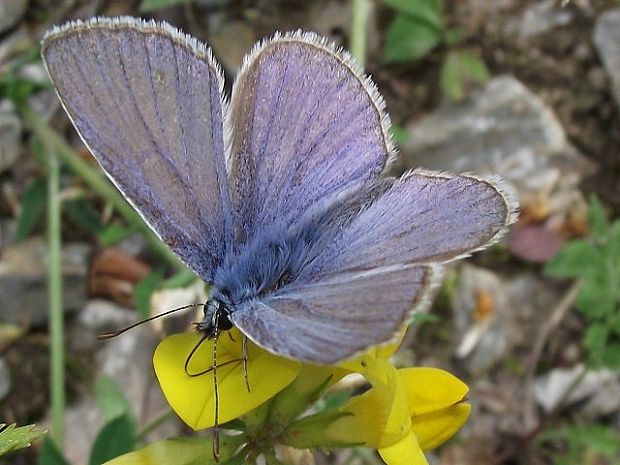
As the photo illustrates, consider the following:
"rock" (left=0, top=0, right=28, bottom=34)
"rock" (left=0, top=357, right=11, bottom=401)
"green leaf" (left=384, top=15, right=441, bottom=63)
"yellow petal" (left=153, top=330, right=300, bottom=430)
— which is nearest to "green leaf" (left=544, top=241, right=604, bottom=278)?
"green leaf" (left=384, top=15, right=441, bottom=63)

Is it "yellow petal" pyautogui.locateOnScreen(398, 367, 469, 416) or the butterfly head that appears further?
"yellow petal" pyautogui.locateOnScreen(398, 367, 469, 416)

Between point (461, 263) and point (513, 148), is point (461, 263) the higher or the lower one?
the lower one

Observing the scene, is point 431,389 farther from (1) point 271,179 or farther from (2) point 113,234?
(2) point 113,234

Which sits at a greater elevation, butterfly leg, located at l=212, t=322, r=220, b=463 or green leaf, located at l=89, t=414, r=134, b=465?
butterfly leg, located at l=212, t=322, r=220, b=463

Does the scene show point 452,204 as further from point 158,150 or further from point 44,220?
point 44,220

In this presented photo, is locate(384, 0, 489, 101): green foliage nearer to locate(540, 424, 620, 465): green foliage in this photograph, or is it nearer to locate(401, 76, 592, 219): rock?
locate(401, 76, 592, 219): rock

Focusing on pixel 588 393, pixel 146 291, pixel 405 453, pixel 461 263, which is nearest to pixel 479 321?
pixel 461 263

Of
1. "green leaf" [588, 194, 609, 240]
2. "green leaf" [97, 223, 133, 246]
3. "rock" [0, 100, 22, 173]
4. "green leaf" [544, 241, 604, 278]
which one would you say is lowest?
"green leaf" [544, 241, 604, 278]
